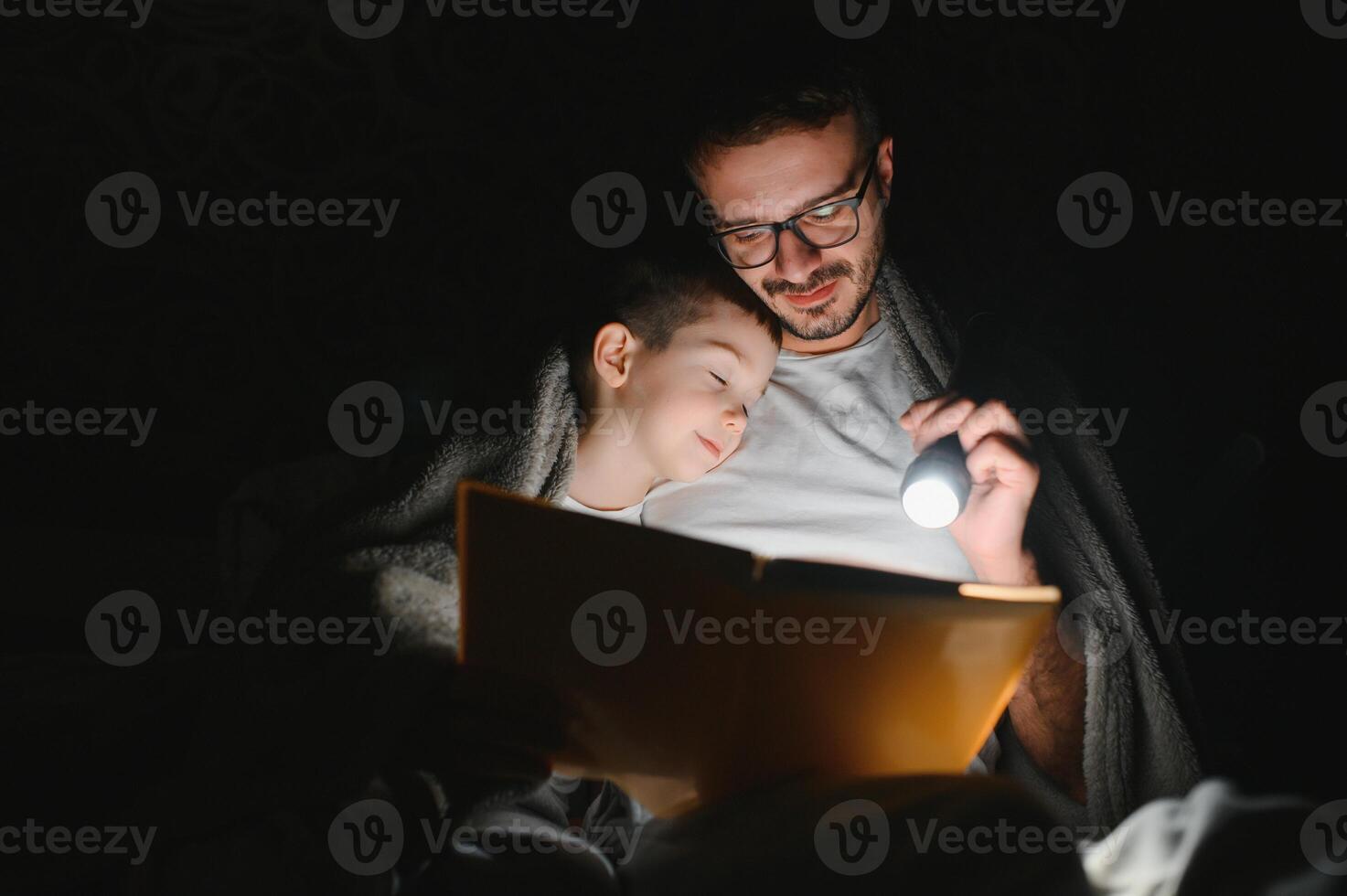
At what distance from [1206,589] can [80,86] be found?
5.29ft

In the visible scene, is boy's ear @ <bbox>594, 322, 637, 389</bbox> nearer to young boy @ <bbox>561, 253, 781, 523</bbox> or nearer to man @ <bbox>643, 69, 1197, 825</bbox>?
young boy @ <bbox>561, 253, 781, 523</bbox>

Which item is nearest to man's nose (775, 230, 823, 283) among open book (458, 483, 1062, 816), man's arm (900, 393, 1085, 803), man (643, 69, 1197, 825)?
man (643, 69, 1197, 825)

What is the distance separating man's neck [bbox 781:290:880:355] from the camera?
117 cm

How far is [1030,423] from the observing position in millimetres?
1037

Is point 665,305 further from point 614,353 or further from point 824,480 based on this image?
point 824,480

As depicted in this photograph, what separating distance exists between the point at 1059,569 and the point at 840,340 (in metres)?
0.40

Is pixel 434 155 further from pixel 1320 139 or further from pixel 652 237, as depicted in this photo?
pixel 1320 139

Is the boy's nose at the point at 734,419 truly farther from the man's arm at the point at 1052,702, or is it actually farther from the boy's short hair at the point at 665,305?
the man's arm at the point at 1052,702

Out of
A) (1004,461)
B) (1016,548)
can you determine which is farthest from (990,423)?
(1016,548)

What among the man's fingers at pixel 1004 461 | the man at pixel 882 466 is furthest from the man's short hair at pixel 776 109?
the man's fingers at pixel 1004 461

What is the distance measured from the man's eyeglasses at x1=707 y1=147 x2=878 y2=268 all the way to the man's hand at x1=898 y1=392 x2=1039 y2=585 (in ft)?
0.80

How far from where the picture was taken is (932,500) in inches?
33.3

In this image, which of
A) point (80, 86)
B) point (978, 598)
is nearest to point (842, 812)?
point (978, 598)

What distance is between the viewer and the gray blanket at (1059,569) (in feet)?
2.82
